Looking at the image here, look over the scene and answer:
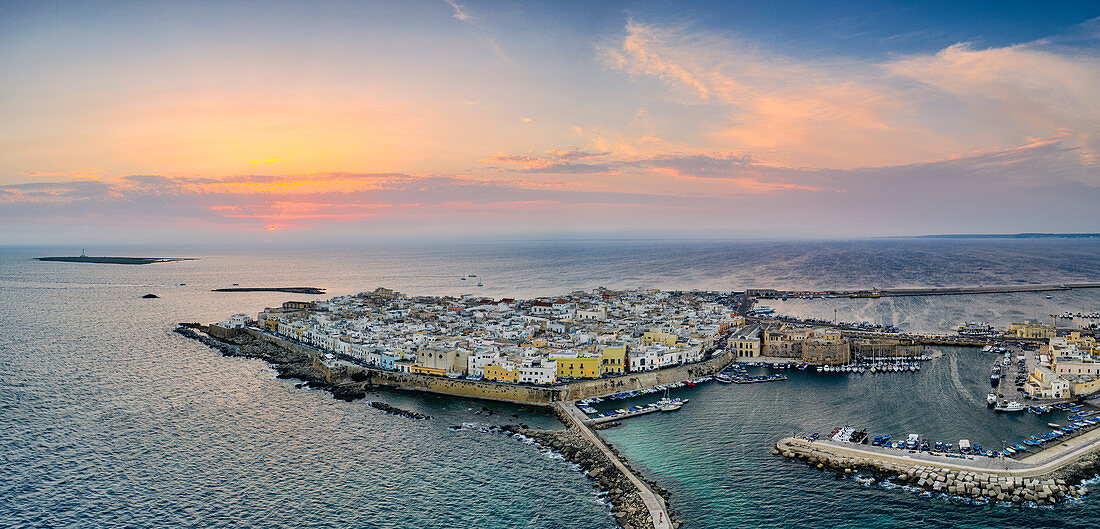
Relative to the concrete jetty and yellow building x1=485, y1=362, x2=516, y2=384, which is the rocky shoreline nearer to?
yellow building x1=485, y1=362, x2=516, y2=384

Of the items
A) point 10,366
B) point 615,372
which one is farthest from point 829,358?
point 10,366

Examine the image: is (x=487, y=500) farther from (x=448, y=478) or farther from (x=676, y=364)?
(x=676, y=364)

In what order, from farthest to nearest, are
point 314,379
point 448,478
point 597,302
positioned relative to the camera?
point 597,302 → point 314,379 → point 448,478

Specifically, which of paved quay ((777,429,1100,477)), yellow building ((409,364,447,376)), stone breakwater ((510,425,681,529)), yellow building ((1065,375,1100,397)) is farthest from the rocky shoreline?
yellow building ((1065,375,1100,397))

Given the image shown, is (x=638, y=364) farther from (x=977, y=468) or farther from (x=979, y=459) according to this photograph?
(x=977, y=468)

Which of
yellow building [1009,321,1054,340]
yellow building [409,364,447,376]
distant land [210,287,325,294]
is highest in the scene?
distant land [210,287,325,294]

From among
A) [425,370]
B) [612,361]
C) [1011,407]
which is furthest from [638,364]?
[1011,407]
